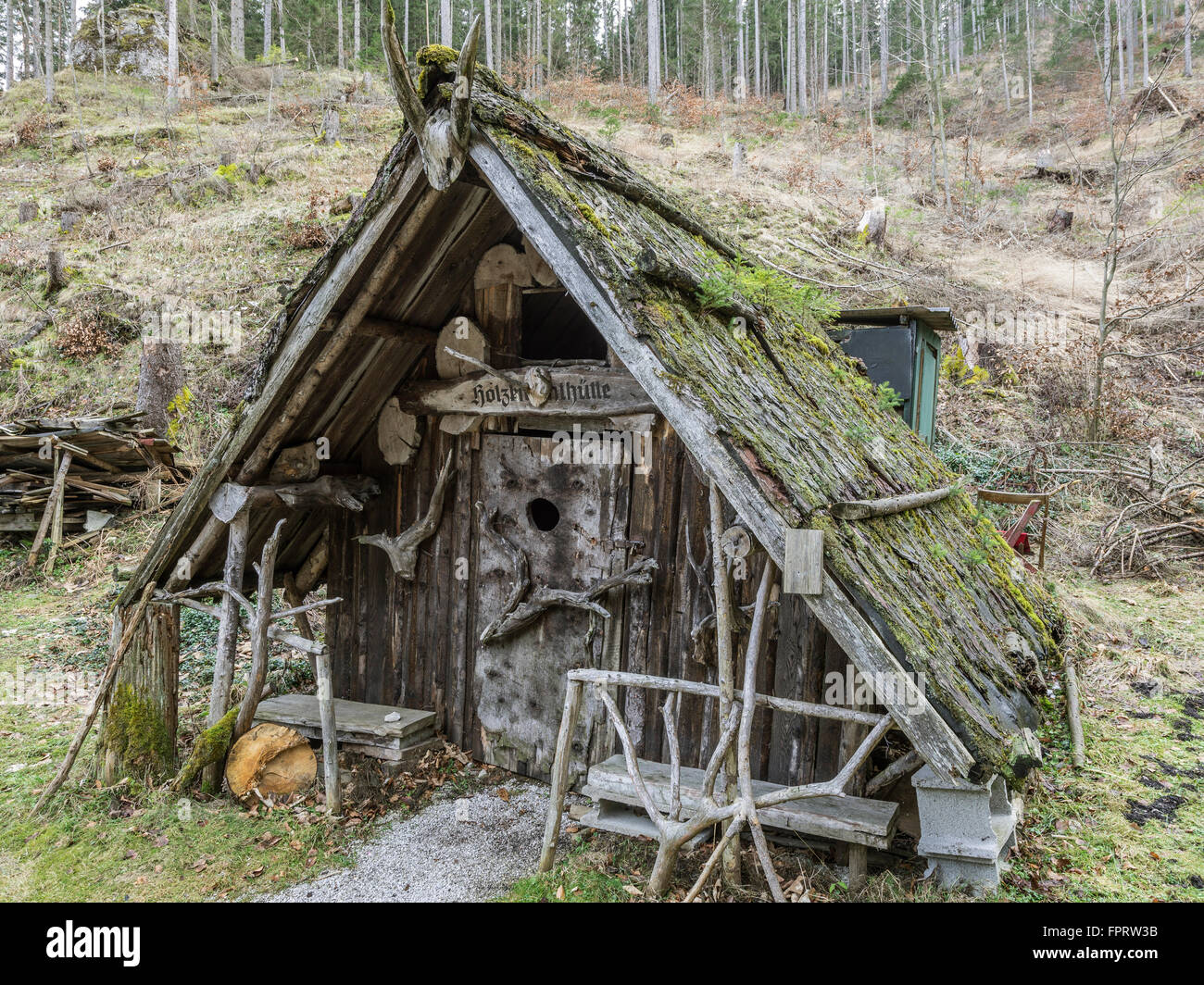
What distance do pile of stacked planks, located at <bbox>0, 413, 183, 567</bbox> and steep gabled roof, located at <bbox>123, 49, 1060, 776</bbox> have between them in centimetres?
793

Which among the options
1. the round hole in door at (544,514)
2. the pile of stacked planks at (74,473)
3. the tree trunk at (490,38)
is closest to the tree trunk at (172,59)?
the tree trunk at (490,38)

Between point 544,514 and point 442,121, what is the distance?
2955 millimetres

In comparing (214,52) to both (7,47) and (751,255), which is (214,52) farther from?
(751,255)

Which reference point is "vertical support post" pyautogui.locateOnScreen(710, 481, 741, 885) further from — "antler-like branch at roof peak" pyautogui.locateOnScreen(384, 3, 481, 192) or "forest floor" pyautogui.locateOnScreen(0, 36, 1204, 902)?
"antler-like branch at roof peak" pyautogui.locateOnScreen(384, 3, 481, 192)

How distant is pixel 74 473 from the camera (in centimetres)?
1272

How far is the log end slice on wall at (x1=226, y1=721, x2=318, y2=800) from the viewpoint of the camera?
5.78m

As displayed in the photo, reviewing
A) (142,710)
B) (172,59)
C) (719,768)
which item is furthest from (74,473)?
(172,59)

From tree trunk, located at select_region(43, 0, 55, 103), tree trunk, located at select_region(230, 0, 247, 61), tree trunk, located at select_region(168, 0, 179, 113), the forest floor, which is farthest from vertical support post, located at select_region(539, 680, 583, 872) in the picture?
tree trunk, located at select_region(230, 0, 247, 61)

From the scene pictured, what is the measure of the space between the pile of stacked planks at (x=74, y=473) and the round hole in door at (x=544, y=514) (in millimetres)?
9300

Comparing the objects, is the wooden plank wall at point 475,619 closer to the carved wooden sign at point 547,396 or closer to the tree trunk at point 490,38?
the carved wooden sign at point 547,396
